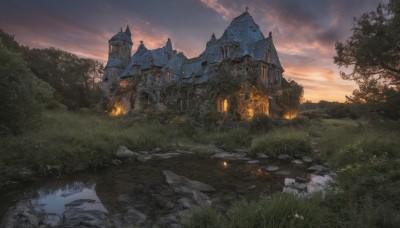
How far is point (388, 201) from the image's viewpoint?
509 cm

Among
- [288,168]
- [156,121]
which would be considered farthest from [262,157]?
[156,121]

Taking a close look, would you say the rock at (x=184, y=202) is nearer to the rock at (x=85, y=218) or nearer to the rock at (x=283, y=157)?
the rock at (x=85, y=218)

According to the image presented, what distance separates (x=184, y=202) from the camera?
738cm

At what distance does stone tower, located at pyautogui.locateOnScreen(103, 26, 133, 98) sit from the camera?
4357 cm

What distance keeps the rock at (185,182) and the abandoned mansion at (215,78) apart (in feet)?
49.9

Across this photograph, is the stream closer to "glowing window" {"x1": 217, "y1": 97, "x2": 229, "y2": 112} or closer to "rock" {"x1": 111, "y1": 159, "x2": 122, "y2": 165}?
"rock" {"x1": 111, "y1": 159, "x2": 122, "y2": 165}

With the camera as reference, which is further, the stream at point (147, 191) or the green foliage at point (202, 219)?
the stream at point (147, 191)

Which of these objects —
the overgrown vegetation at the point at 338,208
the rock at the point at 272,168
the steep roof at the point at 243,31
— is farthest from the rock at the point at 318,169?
the steep roof at the point at 243,31

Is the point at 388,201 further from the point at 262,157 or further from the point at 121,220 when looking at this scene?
the point at 262,157

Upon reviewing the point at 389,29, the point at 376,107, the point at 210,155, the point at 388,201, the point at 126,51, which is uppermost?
the point at 126,51

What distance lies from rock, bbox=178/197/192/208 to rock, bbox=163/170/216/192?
1153 mm

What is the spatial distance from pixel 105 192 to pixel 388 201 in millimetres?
7829

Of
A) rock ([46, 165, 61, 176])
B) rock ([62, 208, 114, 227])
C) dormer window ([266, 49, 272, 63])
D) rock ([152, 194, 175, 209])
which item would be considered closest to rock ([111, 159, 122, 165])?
rock ([46, 165, 61, 176])

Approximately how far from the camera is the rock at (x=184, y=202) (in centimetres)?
714
